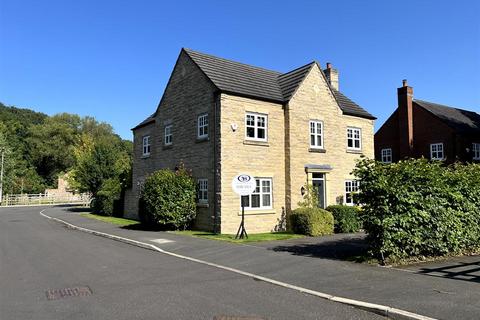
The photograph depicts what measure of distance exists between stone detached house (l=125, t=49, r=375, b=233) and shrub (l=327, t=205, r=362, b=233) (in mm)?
1836

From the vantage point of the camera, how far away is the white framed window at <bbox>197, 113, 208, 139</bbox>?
20.5 m

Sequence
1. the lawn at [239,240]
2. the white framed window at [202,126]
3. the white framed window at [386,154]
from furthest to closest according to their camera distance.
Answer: the white framed window at [386,154]
the white framed window at [202,126]
the lawn at [239,240]

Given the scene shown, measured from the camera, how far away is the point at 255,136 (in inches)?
797

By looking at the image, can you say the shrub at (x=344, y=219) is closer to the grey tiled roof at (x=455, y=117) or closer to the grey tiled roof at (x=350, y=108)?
the grey tiled roof at (x=350, y=108)

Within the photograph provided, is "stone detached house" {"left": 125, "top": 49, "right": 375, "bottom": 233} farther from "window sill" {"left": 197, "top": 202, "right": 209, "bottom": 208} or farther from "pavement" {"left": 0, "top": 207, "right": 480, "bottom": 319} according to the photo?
"pavement" {"left": 0, "top": 207, "right": 480, "bottom": 319}

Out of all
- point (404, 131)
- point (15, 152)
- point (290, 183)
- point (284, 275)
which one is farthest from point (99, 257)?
point (15, 152)

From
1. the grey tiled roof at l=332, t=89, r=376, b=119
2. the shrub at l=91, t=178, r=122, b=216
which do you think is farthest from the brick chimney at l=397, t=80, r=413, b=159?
the shrub at l=91, t=178, r=122, b=216

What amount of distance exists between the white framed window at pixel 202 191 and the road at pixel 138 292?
24.5 feet

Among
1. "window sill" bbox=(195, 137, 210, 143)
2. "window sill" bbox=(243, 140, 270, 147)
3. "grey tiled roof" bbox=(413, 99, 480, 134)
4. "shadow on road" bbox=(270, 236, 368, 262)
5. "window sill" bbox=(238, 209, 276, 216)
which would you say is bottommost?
"shadow on road" bbox=(270, 236, 368, 262)

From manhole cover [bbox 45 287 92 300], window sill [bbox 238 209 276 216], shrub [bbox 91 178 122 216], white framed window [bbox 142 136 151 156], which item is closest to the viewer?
manhole cover [bbox 45 287 92 300]

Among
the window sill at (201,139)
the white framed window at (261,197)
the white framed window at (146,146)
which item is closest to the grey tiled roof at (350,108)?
the white framed window at (261,197)

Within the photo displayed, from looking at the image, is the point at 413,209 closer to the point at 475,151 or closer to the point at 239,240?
the point at 239,240

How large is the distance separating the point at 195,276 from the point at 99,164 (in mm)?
29113

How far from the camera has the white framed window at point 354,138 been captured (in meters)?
24.7
